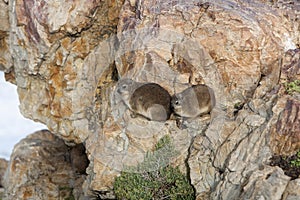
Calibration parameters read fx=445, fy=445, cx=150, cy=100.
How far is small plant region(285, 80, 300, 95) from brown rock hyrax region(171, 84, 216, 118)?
1.66 metres

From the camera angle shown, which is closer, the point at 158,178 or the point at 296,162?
the point at 296,162

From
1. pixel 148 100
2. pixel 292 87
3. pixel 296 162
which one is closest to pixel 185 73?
pixel 148 100

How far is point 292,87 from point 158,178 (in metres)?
3.47

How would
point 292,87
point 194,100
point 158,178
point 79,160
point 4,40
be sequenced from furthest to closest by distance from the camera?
1. point 79,160
2. point 4,40
3. point 158,178
4. point 194,100
5. point 292,87

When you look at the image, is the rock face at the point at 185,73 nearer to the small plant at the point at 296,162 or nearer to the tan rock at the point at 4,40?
the small plant at the point at 296,162

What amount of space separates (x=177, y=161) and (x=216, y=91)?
5.80 feet

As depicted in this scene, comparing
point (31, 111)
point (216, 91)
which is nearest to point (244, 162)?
point (216, 91)

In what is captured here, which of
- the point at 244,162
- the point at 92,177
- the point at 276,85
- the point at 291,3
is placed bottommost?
the point at 92,177

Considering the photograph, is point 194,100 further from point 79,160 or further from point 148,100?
point 79,160

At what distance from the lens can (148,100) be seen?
9.94 metres

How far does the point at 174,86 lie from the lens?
9836 mm

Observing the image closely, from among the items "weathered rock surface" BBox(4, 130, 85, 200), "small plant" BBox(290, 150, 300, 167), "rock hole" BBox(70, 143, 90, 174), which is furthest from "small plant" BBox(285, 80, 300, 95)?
"rock hole" BBox(70, 143, 90, 174)

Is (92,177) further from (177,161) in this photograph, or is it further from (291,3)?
(291,3)

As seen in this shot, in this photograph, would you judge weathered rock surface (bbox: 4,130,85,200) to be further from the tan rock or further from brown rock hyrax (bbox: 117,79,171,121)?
brown rock hyrax (bbox: 117,79,171,121)
